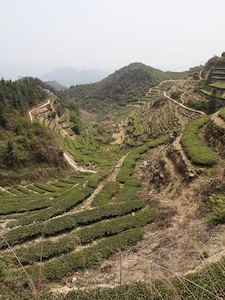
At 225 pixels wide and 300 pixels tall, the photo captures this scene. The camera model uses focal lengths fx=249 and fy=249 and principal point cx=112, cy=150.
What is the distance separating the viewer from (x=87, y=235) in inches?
613

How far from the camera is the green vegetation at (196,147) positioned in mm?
20058

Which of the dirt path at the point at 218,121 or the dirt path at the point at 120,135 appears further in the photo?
the dirt path at the point at 120,135

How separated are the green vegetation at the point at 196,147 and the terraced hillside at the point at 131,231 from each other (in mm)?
87

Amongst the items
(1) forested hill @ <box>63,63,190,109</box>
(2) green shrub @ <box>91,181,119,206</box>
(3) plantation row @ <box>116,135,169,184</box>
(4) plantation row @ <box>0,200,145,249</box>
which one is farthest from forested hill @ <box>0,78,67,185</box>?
(1) forested hill @ <box>63,63,190,109</box>

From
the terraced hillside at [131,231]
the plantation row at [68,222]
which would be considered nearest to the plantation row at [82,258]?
the terraced hillside at [131,231]

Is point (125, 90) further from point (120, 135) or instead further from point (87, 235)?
point (87, 235)

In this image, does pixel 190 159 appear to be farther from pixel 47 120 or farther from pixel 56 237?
pixel 47 120

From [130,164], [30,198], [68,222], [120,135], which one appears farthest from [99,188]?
[120,135]

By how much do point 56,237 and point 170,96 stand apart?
77830mm

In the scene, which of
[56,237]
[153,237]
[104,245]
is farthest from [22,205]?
[153,237]

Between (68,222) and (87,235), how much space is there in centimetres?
234

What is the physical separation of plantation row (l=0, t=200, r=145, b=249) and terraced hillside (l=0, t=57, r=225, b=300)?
71mm

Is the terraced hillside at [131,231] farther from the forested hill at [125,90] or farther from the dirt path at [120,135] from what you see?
the forested hill at [125,90]

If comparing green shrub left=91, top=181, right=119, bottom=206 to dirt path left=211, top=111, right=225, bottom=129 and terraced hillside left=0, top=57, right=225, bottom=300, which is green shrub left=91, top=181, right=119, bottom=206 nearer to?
terraced hillside left=0, top=57, right=225, bottom=300
